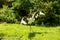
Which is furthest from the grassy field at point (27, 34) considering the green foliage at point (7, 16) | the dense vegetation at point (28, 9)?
the green foliage at point (7, 16)

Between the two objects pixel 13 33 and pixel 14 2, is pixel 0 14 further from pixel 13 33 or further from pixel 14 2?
pixel 13 33

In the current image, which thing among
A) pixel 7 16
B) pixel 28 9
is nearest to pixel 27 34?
pixel 28 9

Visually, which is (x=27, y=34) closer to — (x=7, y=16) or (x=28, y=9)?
(x=28, y=9)

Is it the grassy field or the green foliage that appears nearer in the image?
the grassy field

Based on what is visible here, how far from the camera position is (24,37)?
42.3ft

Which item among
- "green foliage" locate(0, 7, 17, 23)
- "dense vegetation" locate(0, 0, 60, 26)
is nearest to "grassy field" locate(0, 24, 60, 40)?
"dense vegetation" locate(0, 0, 60, 26)

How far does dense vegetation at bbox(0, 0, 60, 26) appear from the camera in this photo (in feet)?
55.4

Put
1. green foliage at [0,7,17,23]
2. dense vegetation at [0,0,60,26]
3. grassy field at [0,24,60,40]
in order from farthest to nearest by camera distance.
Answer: green foliage at [0,7,17,23], dense vegetation at [0,0,60,26], grassy field at [0,24,60,40]

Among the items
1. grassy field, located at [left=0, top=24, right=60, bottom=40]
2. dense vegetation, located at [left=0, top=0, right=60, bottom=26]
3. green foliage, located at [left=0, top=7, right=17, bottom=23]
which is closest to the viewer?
grassy field, located at [left=0, top=24, right=60, bottom=40]

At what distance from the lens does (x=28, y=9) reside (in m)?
18.2

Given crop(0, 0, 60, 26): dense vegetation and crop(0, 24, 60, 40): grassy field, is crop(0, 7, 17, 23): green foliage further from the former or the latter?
crop(0, 24, 60, 40): grassy field

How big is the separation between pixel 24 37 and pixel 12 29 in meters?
2.07

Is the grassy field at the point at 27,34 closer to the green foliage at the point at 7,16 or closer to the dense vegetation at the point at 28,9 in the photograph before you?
the dense vegetation at the point at 28,9

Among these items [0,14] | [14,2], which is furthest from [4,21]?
[14,2]
